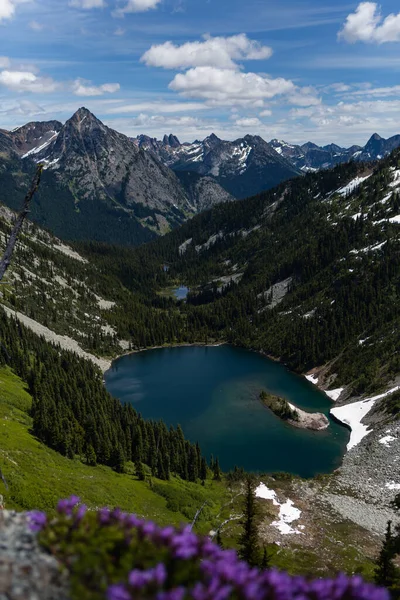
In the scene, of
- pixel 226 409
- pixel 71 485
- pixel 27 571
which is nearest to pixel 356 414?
pixel 226 409

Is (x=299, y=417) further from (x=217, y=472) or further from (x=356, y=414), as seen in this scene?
(x=217, y=472)

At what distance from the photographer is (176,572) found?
27.5ft

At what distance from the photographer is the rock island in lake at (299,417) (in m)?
105

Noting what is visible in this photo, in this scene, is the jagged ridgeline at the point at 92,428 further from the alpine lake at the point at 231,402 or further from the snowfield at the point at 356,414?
the snowfield at the point at 356,414

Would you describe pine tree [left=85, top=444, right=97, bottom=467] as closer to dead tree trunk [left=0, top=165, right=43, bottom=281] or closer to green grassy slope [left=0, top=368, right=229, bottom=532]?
green grassy slope [left=0, top=368, right=229, bottom=532]

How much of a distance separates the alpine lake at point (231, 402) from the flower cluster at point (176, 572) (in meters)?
84.7

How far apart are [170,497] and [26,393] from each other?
38641 mm

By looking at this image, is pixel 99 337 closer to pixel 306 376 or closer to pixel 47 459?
pixel 306 376

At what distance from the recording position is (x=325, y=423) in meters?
106

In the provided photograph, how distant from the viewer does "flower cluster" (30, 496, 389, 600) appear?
7.81 meters

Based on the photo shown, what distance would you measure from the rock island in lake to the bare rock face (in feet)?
341

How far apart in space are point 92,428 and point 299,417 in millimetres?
55053

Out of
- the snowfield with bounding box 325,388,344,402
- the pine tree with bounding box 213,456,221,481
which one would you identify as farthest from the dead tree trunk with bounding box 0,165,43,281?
the snowfield with bounding box 325,388,344,402

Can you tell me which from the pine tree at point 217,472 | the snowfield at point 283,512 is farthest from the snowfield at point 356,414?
the pine tree at point 217,472
